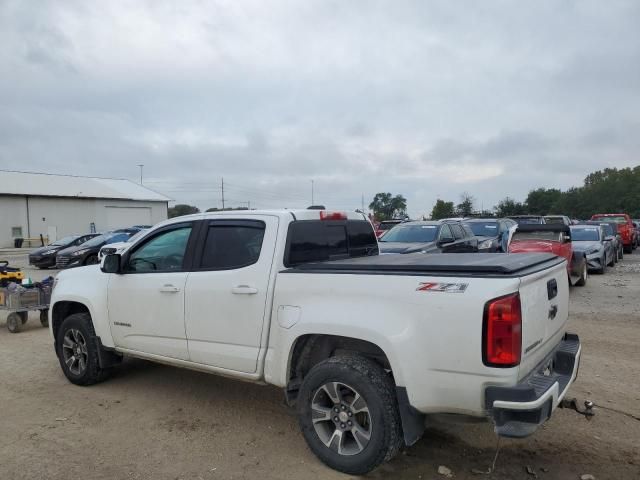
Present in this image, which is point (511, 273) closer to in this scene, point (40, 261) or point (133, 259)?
point (133, 259)

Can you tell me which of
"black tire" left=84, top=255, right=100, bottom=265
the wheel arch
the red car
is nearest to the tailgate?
the wheel arch

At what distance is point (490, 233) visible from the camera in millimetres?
15703

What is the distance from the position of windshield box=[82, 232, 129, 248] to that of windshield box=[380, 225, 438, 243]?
13.8 meters

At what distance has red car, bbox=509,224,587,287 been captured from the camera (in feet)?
37.5

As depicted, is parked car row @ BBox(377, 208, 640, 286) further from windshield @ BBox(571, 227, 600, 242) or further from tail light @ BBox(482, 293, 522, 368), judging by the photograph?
tail light @ BBox(482, 293, 522, 368)

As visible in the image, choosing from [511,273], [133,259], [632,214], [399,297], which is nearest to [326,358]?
[399,297]

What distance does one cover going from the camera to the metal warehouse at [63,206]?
150 ft

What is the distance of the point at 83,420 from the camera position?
4746 mm

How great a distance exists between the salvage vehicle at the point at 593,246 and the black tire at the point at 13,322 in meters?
13.0

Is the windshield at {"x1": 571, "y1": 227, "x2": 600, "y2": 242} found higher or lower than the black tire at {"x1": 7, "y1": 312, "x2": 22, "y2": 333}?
higher

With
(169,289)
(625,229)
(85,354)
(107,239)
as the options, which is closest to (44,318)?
(85,354)

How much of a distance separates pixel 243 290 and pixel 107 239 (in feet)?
63.7

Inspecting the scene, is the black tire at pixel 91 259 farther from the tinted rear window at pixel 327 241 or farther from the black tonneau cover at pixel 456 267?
the black tonneau cover at pixel 456 267

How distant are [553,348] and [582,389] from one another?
1.78 metres
